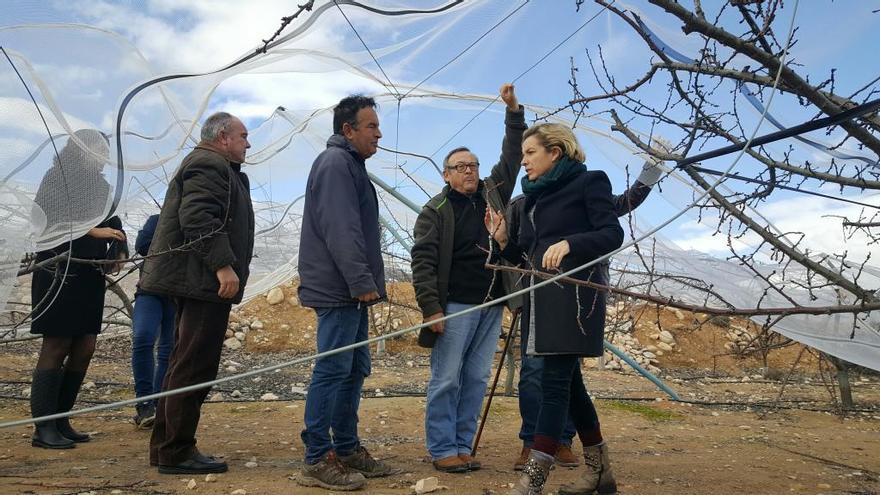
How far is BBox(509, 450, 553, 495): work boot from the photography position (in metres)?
2.37

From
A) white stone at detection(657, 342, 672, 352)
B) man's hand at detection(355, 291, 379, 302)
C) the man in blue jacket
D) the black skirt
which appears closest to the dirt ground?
the man in blue jacket

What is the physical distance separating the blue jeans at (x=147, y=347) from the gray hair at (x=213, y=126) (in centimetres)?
114

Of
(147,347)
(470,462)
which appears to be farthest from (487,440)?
(147,347)

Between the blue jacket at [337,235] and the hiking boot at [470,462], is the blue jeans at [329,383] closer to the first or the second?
the blue jacket at [337,235]

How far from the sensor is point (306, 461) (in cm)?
279

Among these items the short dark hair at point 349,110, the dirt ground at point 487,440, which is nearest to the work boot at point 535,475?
the dirt ground at point 487,440

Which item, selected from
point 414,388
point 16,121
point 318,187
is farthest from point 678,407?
point 16,121

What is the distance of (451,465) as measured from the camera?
3.03 m

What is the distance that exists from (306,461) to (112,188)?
4.37 feet

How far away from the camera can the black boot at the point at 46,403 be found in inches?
132

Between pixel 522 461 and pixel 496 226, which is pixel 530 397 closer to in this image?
pixel 522 461

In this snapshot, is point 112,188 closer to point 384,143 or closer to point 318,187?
point 318,187

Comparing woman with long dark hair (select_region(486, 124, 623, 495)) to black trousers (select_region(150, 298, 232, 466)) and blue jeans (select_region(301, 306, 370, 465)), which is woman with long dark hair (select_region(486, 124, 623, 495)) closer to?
blue jeans (select_region(301, 306, 370, 465))

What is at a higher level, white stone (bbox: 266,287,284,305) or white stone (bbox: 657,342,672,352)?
white stone (bbox: 266,287,284,305)
